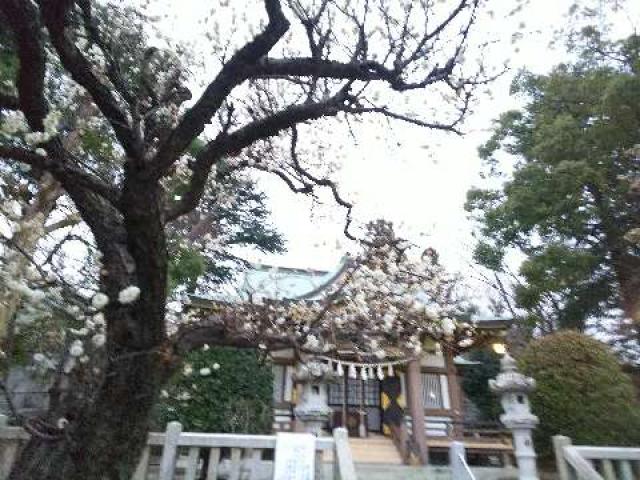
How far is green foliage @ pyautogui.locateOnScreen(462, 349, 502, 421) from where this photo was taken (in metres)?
15.5

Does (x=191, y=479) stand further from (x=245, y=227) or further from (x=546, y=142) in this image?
(x=245, y=227)

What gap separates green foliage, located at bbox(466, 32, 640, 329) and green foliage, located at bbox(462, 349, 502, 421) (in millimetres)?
2451

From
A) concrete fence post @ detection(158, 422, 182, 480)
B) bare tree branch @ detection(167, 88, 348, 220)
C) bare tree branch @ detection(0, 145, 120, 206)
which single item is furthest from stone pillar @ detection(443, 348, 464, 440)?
bare tree branch @ detection(0, 145, 120, 206)

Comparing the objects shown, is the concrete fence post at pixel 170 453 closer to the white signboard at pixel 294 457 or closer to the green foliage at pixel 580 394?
the white signboard at pixel 294 457

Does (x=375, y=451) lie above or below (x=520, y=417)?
below

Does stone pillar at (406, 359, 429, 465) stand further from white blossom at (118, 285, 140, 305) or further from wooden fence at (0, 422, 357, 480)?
white blossom at (118, 285, 140, 305)

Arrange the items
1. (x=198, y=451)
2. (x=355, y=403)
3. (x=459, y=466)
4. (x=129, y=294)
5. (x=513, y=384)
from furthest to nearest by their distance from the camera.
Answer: (x=355, y=403), (x=513, y=384), (x=459, y=466), (x=198, y=451), (x=129, y=294)

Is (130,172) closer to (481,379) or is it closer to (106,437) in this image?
(106,437)

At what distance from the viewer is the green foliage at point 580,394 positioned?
6.84 m

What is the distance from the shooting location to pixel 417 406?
38.2 ft

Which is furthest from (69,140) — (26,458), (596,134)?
(596,134)

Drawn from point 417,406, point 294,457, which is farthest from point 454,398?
point 294,457

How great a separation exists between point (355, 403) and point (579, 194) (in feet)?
30.7

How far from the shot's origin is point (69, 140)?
8.09 metres
